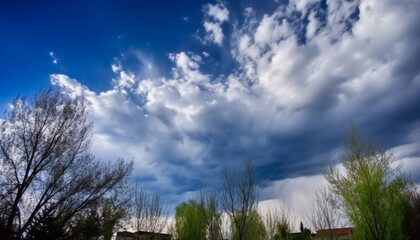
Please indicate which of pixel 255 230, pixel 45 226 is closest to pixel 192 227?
pixel 255 230

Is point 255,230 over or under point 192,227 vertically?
under

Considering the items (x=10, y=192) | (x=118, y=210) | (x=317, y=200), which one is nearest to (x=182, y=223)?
(x=118, y=210)

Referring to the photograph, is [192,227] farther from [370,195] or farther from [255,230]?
[370,195]

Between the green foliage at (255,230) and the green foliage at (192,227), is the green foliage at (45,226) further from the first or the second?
the green foliage at (255,230)

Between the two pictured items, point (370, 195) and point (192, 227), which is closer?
point (370, 195)

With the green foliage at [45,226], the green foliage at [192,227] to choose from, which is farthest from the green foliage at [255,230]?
the green foliage at [45,226]

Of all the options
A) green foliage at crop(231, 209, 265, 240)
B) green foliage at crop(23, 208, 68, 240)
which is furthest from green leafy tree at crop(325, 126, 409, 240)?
green foliage at crop(23, 208, 68, 240)

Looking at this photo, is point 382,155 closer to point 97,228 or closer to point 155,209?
point 155,209

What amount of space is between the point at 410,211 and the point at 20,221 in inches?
1043

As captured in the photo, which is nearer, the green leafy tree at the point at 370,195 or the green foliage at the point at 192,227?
the green leafy tree at the point at 370,195

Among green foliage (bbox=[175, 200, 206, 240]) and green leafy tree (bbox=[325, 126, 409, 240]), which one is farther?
green foliage (bbox=[175, 200, 206, 240])

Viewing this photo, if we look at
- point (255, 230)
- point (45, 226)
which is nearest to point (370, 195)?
point (255, 230)

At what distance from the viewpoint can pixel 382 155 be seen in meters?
13.9

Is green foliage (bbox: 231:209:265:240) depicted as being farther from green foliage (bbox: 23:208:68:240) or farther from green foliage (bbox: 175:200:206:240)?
green foliage (bbox: 23:208:68:240)
